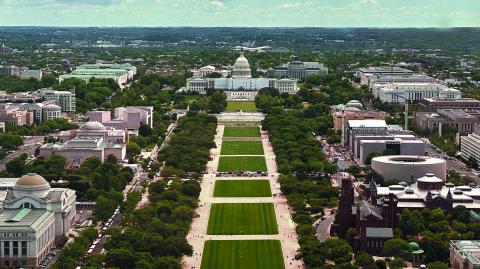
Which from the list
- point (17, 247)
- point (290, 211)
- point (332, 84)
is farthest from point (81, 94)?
point (17, 247)

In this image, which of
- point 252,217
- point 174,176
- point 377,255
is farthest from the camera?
point 174,176

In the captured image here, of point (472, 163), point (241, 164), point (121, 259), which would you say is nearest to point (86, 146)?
point (241, 164)

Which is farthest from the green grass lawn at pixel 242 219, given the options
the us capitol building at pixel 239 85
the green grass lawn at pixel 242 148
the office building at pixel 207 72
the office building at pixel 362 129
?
the office building at pixel 207 72

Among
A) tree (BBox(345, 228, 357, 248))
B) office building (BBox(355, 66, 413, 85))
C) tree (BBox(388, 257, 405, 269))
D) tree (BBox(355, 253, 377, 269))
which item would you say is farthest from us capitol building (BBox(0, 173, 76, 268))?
office building (BBox(355, 66, 413, 85))

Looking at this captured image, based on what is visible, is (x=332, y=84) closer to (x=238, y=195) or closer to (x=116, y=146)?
(x=116, y=146)

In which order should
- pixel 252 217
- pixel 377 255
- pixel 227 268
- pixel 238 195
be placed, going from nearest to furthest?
Result: pixel 227 268 < pixel 377 255 < pixel 252 217 < pixel 238 195

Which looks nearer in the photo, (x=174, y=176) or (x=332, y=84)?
(x=174, y=176)

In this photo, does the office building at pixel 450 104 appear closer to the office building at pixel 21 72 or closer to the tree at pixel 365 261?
the tree at pixel 365 261
